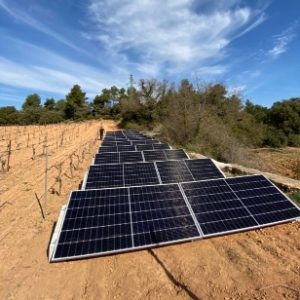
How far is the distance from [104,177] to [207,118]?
720 inches

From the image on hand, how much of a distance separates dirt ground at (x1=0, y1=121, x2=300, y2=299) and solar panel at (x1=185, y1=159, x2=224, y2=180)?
3379 millimetres

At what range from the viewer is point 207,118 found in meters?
25.4

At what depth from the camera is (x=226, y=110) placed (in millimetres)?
31891

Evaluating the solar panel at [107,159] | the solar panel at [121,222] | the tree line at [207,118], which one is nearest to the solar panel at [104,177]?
the solar panel at [121,222]

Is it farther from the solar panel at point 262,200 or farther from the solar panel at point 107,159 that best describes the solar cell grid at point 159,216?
the solar panel at point 107,159

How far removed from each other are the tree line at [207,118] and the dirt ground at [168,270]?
13175 mm

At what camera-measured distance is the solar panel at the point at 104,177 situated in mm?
8672

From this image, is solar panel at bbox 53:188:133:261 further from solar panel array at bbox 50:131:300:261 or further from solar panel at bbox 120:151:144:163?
solar panel at bbox 120:151:144:163

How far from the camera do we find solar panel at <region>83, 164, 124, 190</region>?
867 cm

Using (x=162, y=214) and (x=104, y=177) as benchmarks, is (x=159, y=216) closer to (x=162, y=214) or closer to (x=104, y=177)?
(x=162, y=214)

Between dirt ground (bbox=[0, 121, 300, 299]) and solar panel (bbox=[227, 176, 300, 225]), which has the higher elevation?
solar panel (bbox=[227, 176, 300, 225])

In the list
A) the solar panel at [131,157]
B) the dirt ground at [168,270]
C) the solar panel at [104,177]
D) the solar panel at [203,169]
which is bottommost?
the dirt ground at [168,270]

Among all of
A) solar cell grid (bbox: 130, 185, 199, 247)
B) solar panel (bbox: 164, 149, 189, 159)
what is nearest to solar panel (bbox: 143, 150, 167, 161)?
solar panel (bbox: 164, 149, 189, 159)

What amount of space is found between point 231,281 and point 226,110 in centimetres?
2926
